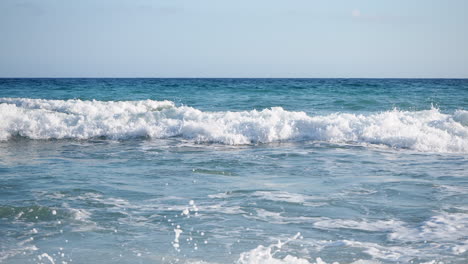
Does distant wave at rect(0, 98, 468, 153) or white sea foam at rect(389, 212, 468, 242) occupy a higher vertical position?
distant wave at rect(0, 98, 468, 153)

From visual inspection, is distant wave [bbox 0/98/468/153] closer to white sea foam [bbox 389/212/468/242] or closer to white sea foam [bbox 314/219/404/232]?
white sea foam [bbox 389/212/468/242]

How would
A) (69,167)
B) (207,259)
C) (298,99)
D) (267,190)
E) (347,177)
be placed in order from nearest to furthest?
(207,259), (267,190), (347,177), (69,167), (298,99)

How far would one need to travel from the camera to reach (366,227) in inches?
202

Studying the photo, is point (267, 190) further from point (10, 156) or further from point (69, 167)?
point (10, 156)

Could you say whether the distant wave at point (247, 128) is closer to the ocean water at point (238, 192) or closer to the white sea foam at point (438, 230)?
the ocean water at point (238, 192)

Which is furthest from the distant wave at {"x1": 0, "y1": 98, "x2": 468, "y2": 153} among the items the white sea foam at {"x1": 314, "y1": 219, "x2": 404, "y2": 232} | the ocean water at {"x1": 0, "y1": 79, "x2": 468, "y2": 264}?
the white sea foam at {"x1": 314, "y1": 219, "x2": 404, "y2": 232}

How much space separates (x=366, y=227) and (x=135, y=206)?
109 inches

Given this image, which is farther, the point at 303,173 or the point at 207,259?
the point at 303,173

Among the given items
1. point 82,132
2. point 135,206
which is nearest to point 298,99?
point 82,132

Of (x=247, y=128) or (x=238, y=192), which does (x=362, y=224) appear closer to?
(x=238, y=192)

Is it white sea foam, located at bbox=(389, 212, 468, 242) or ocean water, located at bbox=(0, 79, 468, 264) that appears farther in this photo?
white sea foam, located at bbox=(389, 212, 468, 242)

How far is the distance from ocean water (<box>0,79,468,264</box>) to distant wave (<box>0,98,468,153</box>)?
0.06 m

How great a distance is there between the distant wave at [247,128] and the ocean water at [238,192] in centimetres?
6

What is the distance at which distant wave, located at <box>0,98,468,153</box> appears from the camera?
11.8 m
